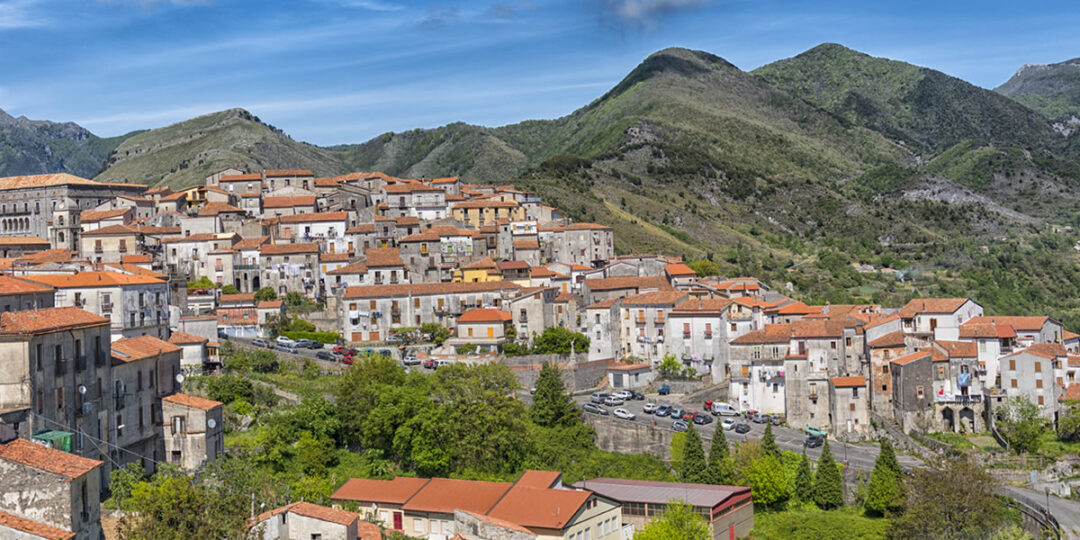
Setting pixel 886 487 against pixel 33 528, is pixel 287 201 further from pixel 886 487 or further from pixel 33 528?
pixel 33 528

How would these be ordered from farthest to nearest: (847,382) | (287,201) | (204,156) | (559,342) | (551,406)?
(204,156) → (287,201) → (559,342) → (847,382) → (551,406)

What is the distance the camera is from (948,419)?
6462cm

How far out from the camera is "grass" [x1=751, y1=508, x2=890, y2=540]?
47.3 meters

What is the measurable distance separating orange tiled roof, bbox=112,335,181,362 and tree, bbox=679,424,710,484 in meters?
23.6

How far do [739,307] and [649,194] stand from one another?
87.2 meters

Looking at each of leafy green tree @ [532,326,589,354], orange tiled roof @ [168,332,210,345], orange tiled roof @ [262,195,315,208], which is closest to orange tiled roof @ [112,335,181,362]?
orange tiled roof @ [168,332,210,345]

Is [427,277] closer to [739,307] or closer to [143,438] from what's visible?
[739,307]

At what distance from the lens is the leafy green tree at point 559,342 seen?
68000 millimetres

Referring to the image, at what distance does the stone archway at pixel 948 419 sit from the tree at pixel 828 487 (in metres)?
15.8

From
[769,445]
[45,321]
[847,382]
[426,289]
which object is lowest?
[769,445]

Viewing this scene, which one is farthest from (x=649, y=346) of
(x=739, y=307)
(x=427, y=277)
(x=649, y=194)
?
(x=649, y=194)

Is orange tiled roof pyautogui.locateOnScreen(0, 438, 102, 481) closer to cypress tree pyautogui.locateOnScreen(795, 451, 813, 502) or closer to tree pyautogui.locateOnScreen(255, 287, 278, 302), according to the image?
cypress tree pyautogui.locateOnScreen(795, 451, 813, 502)

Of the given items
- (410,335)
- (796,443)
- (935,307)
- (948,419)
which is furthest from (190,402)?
(935,307)

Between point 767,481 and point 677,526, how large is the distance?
1049cm
